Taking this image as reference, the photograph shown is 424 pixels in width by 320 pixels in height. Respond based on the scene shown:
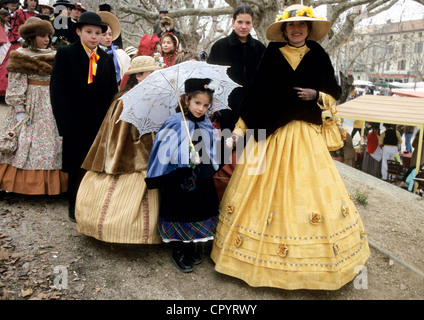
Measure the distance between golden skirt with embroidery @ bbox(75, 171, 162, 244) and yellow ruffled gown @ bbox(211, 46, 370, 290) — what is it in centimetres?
66

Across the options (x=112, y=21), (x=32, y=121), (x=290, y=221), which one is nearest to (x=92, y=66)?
(x=32, y=121)

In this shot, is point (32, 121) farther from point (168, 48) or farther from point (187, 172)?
point (187, 172)

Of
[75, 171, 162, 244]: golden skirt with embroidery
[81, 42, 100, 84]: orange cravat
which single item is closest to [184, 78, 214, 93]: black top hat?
[75, 171, 162, 244]: golden skirt with embroidery

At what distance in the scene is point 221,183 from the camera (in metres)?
3.74

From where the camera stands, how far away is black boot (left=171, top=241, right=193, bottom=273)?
126 inches

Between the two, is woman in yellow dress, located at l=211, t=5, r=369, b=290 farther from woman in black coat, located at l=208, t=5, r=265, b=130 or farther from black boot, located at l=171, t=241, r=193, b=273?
woman in black coat, located at l=208, t=5, r=265, b=130

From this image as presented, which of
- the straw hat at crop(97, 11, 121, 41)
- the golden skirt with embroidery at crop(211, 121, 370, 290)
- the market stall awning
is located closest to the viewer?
the golden skirt with embroidery at crop(211, 121, 370, 290)

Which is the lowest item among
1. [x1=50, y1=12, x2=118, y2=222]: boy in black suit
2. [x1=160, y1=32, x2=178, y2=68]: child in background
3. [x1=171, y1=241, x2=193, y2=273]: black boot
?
[x1=171, y1=241, x2=193, y2=273]: black boot

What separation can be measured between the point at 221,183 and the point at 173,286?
118cm

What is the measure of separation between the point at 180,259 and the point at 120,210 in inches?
28.1

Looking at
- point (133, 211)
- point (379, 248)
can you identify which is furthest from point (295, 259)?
point (379, 248)
